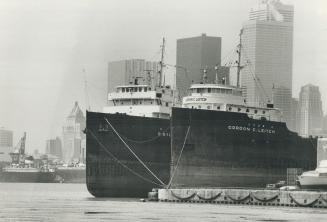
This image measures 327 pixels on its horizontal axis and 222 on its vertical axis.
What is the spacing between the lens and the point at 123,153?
269ft

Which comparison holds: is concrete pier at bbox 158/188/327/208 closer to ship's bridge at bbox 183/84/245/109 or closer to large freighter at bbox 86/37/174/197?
large freighter at bbox 86/37/174/197

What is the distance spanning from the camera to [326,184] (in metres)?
76.0

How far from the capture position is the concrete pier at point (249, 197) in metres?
66.6

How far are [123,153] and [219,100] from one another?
11939 mm

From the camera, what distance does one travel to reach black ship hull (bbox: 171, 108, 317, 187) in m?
81.0

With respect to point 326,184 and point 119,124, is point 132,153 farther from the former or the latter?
point 326,184

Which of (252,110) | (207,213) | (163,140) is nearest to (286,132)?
(252,110)

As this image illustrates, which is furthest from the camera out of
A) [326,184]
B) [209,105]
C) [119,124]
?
[209,105]

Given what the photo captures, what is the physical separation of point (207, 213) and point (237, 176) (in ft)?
90.3

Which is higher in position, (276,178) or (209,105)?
(209,105)

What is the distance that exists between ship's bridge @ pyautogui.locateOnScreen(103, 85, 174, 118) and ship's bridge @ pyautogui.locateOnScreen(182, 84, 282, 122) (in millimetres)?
2160

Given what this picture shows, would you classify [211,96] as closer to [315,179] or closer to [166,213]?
[315,179]

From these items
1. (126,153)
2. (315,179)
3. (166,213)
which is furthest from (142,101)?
(166,213)

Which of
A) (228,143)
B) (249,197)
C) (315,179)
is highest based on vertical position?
(228,143)
